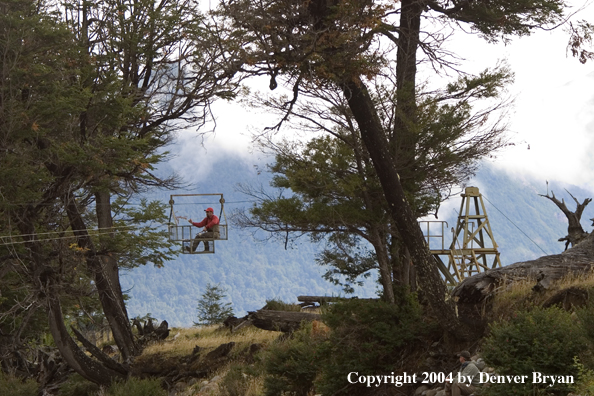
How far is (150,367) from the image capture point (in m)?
21.5

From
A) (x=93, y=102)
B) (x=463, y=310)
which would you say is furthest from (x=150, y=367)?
(x=463, y=310)

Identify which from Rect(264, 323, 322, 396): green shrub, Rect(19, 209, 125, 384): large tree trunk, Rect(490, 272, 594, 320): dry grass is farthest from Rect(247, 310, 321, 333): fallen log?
Rect(490, 272, 594, 320): dry grass

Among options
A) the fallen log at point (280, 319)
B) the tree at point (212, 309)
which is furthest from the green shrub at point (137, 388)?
the tree at point (212, 309)

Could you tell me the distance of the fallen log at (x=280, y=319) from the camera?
2139 centimetres

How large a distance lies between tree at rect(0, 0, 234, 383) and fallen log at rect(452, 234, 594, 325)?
6.69 metres

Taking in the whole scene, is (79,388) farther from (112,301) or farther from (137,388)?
(137,388)

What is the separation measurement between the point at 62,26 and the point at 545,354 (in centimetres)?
1507

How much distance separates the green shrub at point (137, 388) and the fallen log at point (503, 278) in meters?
9.84

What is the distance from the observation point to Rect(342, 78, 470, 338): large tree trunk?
12562 millimetres

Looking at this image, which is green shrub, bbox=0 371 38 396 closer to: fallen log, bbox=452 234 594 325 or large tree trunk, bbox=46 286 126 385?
large tree trunk, bbox=46 286 126 385

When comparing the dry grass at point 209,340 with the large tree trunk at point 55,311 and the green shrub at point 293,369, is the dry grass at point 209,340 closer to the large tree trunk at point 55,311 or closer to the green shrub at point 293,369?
the large tree trunk at point 55,311

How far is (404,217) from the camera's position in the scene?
42.1 feet

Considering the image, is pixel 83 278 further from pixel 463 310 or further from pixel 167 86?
pixel 463 310

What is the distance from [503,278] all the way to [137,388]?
426 inches
